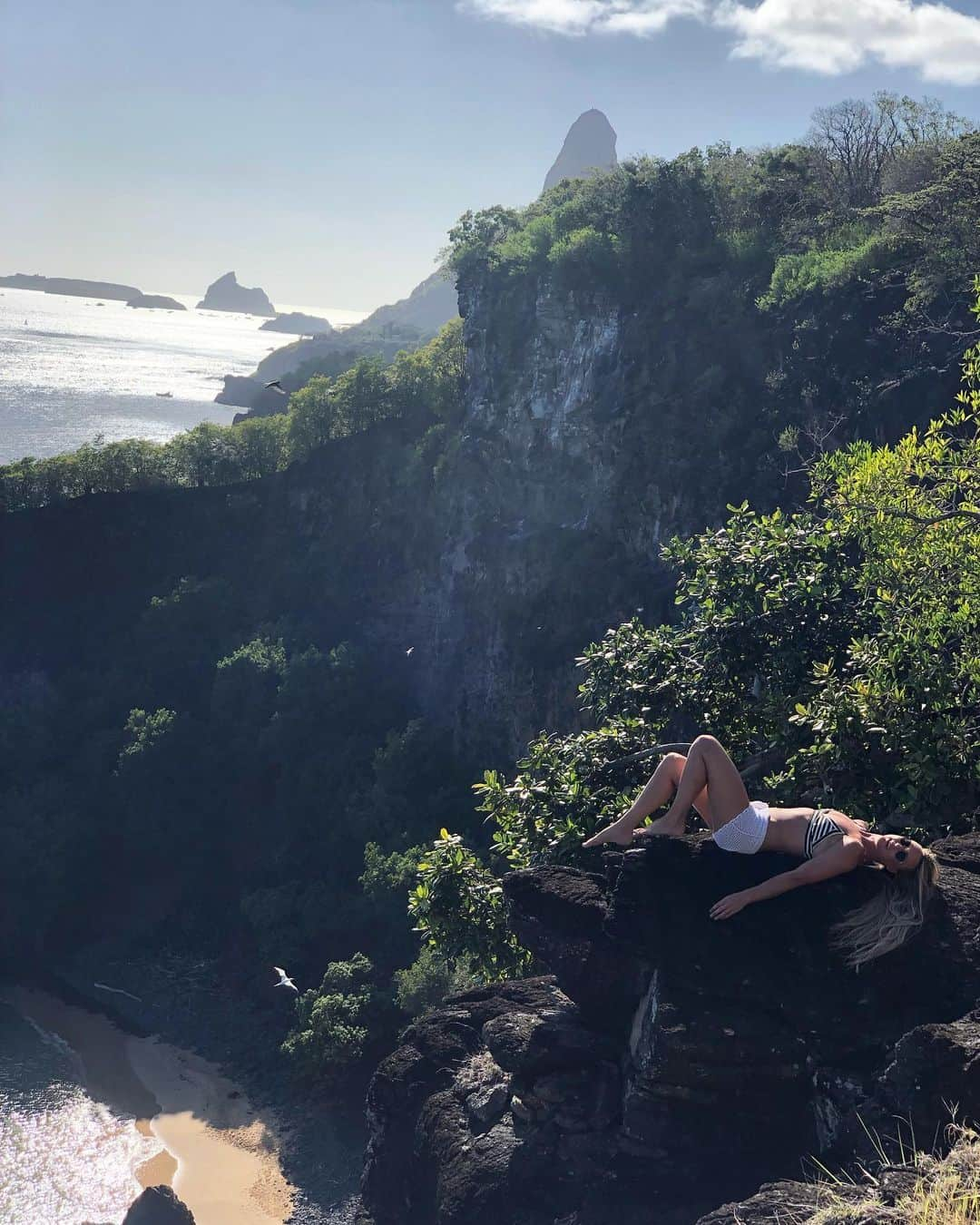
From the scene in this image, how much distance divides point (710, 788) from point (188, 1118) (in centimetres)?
2476

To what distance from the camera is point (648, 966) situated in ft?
28.5

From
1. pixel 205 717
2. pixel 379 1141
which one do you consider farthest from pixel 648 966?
pixel 205 717

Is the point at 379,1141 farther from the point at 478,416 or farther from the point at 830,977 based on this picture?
the point at 478,416

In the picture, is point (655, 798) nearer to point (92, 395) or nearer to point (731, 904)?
point (731, 904)

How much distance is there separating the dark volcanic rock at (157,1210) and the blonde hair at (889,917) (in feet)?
68.1

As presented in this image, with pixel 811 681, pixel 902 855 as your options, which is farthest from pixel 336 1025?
pixel 902 855

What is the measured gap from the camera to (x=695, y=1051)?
8031 mm

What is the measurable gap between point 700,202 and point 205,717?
30.1 meters

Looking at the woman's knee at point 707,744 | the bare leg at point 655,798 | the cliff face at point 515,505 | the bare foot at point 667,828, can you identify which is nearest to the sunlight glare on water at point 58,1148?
the cliff face at point 515,505

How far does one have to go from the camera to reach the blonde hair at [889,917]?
7.39 m

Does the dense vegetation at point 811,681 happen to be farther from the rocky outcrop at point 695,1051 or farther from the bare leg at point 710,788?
the bare leg at point 710,788

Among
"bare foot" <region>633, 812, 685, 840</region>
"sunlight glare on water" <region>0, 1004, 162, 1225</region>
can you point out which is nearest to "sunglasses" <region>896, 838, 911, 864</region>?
"bare foot" <region>633, 812, 685, 840</region>

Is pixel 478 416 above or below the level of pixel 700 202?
below

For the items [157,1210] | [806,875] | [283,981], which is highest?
[806,875]
